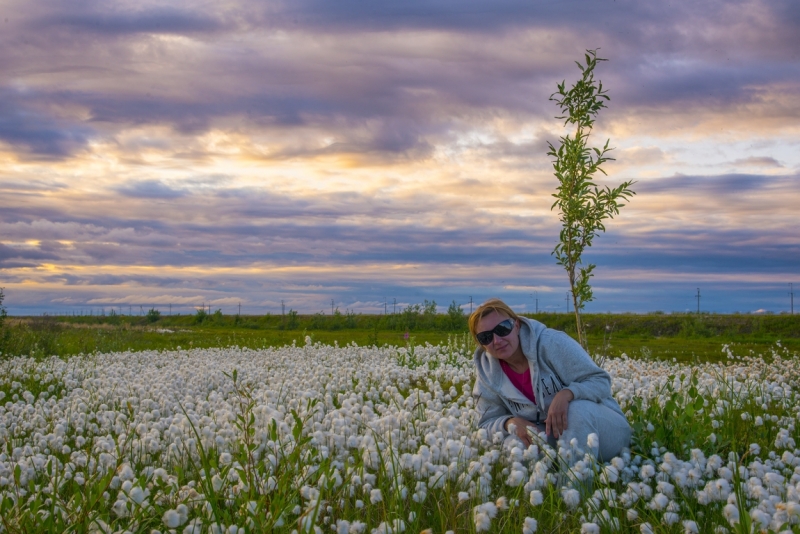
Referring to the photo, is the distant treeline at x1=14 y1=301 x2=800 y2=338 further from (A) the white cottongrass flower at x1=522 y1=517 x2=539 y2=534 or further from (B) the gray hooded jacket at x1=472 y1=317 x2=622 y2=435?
(A) the white cottongrass flower at x1=522 y1=517 x2=539 y2=534

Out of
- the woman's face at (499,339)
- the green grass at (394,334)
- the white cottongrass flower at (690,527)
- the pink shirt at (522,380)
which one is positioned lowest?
the white cottongrass flower at (690,527)

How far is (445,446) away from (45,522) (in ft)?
11.3

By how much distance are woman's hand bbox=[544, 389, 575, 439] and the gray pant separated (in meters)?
0.05

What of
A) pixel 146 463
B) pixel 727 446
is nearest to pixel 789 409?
pixel 727 446

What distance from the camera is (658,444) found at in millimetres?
7418

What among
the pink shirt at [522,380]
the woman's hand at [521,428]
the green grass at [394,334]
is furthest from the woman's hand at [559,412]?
the green grass at [394,334]

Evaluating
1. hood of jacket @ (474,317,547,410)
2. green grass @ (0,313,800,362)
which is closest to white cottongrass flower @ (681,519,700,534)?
hood of jacket @ (474,317,547,410)

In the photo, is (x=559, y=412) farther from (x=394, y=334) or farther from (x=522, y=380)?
(x=394, y=334)

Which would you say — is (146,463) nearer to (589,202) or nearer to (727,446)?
(727,446)

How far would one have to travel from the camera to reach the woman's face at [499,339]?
732 cm

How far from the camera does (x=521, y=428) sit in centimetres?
727

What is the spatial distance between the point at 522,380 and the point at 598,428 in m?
1.09

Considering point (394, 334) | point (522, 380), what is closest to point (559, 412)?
point (522, 380)

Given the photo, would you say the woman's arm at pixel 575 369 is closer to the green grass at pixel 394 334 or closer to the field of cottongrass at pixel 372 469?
the field of cottongrass at pixel 372 469
